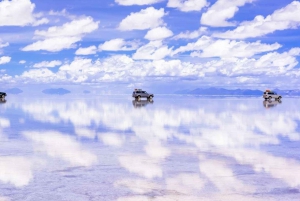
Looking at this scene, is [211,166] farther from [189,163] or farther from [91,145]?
[91,145]

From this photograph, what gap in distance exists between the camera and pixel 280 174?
524 inches

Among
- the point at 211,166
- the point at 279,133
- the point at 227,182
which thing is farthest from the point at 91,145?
the point at 279,133

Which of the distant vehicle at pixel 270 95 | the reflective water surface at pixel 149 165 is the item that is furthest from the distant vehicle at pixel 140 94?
the reflective water surface at pixel 149 165

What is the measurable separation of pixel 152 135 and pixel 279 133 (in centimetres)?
711

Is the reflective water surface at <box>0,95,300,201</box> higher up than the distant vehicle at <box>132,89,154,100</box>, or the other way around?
the distant vehicle at <box>132,89,154,100</box>

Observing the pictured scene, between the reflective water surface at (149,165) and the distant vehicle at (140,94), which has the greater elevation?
the distant vehicle at (140,94)

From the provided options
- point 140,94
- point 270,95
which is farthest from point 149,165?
point 270,95

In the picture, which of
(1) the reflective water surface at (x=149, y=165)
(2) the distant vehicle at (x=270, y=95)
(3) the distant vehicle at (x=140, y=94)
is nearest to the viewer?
(1) the reflective water surface at (x=149, y=165)

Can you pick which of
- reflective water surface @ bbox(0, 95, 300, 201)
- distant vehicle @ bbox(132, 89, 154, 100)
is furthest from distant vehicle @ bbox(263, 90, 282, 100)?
reflective water surface @ bbox(0, 95, 300, 201)

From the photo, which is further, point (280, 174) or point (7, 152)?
point (7, 152)

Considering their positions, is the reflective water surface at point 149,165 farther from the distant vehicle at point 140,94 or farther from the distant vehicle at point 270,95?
the distant vehicle at point 270,95

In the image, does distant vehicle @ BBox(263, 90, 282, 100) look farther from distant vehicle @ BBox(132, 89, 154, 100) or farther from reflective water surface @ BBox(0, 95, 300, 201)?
reflective water surface @ BBox(0, 95, 300, 201)

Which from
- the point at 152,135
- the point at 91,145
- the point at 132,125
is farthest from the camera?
the point at 132,125

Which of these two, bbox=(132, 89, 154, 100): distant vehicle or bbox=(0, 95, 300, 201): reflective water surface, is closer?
bbox=(0, 95, 300, 201): reflective water surface
